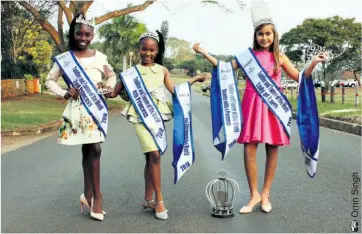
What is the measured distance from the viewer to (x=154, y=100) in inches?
207

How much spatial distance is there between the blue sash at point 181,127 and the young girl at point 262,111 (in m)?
0.43

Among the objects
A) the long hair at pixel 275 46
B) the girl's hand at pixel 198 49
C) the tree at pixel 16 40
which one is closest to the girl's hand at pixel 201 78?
the girl's hand at pixel 198 49

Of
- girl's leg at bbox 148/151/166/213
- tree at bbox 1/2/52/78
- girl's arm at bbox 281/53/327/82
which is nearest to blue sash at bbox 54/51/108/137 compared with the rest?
girl's leg at bbox 148/151/166/213

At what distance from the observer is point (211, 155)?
9766 millimetres

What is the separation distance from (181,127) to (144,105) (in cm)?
41

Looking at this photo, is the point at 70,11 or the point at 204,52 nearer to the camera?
the point at 204,52

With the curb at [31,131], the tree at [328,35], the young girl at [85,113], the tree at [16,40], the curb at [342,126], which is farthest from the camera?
the tree at [16,40]

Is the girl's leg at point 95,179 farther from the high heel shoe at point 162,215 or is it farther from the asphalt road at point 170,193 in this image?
the high heel shoe at point 162,215

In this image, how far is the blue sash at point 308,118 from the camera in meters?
5.51

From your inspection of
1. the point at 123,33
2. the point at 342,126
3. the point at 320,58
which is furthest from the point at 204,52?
the point at 123,33

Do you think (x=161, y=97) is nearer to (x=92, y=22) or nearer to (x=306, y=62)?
(x=92, y=22)

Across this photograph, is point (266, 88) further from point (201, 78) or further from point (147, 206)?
point (147, 206)

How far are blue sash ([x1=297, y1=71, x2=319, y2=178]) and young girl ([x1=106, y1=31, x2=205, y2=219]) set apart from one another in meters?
1.01

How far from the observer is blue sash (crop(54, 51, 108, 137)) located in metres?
5.20
